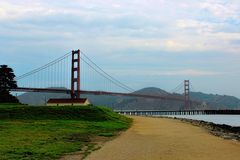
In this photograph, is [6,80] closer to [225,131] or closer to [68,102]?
[68,102]

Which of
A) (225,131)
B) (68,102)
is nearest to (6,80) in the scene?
(68,102)

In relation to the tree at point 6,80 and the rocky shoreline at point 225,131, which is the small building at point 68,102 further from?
the rocky shoreline at point 225,131

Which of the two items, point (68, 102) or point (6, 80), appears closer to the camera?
point (68, 102)

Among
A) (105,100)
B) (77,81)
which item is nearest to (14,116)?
(77,81)

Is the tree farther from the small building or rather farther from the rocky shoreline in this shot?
the rocky shoreline

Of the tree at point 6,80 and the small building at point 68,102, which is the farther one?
the tree at point 6,80

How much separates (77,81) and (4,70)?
1374cm

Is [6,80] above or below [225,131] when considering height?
above

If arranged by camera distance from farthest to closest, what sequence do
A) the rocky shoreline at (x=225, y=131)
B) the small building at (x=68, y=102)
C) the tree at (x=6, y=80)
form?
1. the tree at (x=6, y=80)
2. the small building at (x=68, y=102)
3. the rocky shoreline at (x=225, y=131)

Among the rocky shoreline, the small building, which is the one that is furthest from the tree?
the rocky shoreline

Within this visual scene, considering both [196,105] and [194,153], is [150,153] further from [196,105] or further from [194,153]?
[196,105]

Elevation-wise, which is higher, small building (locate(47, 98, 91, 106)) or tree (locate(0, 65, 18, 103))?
tree (locate(0, 65, 18, 103))

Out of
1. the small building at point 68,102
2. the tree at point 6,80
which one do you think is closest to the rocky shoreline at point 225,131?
the small building at point 68,102

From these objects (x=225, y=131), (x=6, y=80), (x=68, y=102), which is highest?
(x=6, y=80)
